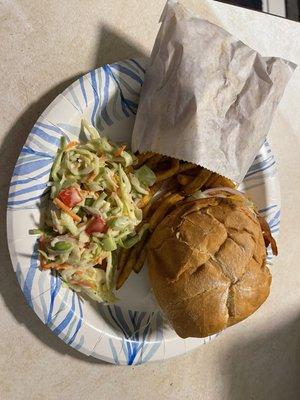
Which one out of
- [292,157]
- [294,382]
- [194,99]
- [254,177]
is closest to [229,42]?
[194,99]

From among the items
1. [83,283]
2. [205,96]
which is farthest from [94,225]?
[205,96]

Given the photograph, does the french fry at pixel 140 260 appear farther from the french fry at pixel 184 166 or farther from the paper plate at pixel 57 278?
the french fry at pixel 184 166

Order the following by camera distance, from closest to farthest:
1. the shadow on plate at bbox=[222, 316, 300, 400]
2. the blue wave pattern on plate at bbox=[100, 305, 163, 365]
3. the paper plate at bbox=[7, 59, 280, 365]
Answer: the paper plate at bbox=[7, 59, 280, 365] < the blue wave pattern on plate at bbox=[100, 305, 163, 365] < the shadow on plate at bbox=[222, 316, 300, 400]

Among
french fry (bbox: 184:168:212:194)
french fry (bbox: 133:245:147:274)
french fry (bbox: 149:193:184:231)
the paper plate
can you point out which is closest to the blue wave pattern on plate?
the paper plate

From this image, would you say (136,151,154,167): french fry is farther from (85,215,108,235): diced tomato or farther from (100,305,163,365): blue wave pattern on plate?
(100,305,163,365): blue wave pattern on plate

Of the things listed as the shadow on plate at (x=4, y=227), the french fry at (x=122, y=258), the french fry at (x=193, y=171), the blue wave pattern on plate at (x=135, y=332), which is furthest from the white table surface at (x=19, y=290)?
the french fry at (x=193, y=171)
